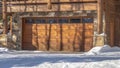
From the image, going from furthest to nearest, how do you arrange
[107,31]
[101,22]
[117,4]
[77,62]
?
[117,4], [107,31], [101,22], [77,62]

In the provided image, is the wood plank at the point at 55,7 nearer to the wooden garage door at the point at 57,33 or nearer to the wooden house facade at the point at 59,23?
the wooden house facade at the point at 59,23

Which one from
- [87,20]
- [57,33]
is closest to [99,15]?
[87,20]

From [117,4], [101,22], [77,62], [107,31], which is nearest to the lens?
[77,62]

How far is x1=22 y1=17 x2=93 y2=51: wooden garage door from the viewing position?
2417 cm

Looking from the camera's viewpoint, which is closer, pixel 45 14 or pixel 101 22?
pixel 101 22

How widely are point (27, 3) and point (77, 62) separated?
1186 centimetres

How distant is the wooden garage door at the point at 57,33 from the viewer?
952 inches

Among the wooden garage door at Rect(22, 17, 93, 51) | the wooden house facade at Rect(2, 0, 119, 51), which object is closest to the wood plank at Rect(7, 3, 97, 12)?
the wooden house facade at Rect(2, 0, 119, 51)

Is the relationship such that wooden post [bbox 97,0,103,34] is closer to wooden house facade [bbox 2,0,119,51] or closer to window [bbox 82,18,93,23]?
wooden house facade [bbox 2,0,119,51]

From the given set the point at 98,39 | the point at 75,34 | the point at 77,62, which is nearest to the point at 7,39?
the point at 75,34

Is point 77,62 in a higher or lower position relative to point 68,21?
lower

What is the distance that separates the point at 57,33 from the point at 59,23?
0.72 meters

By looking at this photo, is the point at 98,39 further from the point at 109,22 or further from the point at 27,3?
the point at 27,3

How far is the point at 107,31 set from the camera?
24.3m
